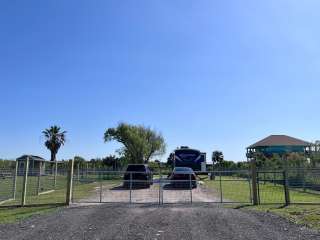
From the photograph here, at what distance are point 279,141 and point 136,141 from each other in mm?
41703

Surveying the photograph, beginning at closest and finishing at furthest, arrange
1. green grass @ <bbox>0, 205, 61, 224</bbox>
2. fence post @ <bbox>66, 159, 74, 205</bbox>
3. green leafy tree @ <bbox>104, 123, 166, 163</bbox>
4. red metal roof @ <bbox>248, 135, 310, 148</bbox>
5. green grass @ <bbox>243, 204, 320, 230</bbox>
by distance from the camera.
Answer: green grass @ <bbox>243, 204, 320, 230</bbox>
green grass @ <bbox>0, 205, 61, 224</bbox>
fence post @ <bbox>66, 159, 74, 205</bbox>
green leafy tree @ <bbox>104, 123, 166, 163</bbox>
red metal roof @ <bbox>248, 135, 310, 148</bbox>

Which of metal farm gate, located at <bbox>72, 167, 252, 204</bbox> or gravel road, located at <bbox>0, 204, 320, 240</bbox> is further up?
metal farm gate, located at <bbox>72, 167, 252, 204</bbox>

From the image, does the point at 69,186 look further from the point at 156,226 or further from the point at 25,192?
the point at 156,226

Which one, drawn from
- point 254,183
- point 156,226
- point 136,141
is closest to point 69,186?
point 156,226

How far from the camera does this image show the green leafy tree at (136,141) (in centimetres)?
6338

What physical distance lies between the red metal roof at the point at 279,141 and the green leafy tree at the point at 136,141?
32.1 meters

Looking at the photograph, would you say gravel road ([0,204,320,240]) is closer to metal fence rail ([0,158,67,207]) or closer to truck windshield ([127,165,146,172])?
metal fence rail ([0,158,67,207])

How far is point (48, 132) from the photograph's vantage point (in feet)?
269

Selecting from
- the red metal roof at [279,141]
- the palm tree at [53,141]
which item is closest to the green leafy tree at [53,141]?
the palm tree at [53,141]

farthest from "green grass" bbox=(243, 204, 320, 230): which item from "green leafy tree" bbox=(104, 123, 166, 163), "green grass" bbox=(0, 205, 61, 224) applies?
"green leafy tree" bbox=(104, 123, 166, 163)

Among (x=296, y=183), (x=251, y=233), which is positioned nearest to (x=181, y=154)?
(x=296, y=183)

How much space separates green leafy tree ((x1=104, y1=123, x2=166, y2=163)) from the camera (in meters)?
63.4

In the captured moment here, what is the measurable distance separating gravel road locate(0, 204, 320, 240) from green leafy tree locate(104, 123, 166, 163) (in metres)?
48.2

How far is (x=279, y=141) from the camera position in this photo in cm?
9025
